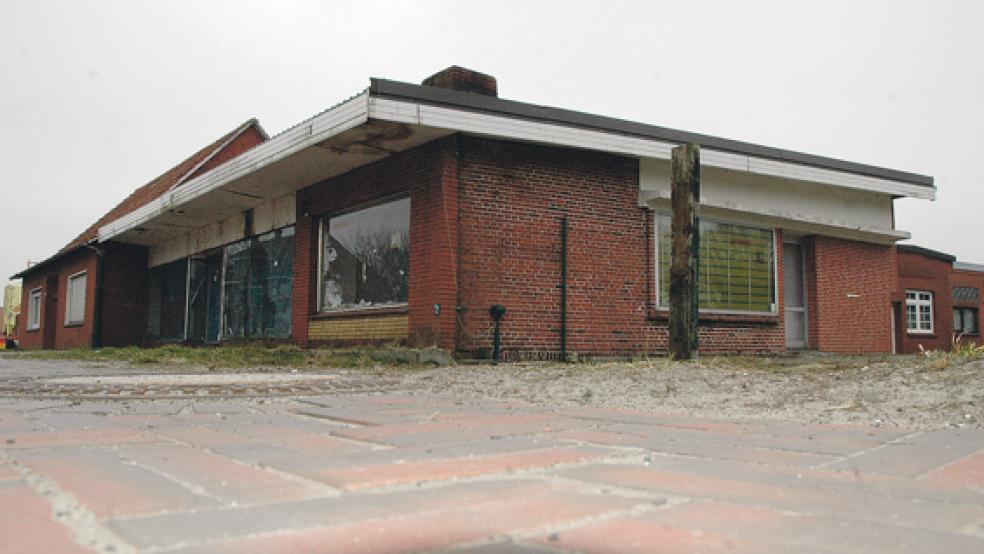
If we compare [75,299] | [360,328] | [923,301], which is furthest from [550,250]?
[923,301]

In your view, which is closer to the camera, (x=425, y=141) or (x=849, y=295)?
(x=425, y=141)

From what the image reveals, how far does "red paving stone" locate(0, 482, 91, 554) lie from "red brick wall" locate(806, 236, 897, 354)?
13.3m

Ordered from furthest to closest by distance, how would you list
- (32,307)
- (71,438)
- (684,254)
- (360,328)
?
(32,307)
(360,328)
(684,254)
(71,438)

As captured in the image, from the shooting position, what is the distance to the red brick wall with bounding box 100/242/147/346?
18.5 meters

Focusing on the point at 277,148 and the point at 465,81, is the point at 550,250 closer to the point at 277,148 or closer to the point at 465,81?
the point at 465,81

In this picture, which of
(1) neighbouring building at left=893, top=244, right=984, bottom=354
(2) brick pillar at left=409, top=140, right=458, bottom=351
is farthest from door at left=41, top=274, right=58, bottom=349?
(1) neighbouring building at left=893, top=244, right=984, bottom=354

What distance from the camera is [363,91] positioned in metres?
8.45

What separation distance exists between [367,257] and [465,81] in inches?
113

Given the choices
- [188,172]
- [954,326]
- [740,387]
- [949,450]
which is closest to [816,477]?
[949,450]

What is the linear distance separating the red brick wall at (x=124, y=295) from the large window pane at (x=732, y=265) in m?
13.6

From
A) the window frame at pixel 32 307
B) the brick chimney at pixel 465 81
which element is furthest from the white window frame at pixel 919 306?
the window frame at pixel 32 307

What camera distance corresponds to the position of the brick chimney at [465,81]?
9.83 metres

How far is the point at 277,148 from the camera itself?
10.3 metres

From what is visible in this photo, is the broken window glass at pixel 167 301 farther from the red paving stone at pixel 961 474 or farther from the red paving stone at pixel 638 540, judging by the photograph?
the red paving stone at pixel 638 540
